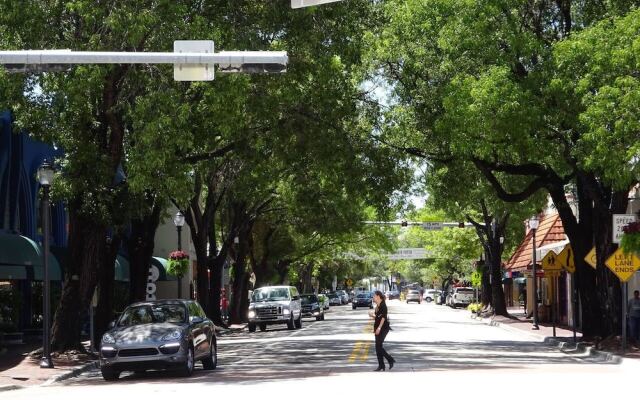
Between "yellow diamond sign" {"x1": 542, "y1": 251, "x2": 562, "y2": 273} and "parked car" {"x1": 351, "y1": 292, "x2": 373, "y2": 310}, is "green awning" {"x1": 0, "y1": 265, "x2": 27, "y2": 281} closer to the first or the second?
"yellow diamond sign" {"x1": 542, "y1": 251, "x2": 562, "y2": 273}

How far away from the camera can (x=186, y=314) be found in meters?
21.4

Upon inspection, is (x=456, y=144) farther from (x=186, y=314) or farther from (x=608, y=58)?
(x=186, y=314)

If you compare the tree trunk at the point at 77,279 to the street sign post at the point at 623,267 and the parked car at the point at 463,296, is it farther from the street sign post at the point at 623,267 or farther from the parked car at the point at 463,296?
the parked car at the point at 463,296

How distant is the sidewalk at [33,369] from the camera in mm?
21172

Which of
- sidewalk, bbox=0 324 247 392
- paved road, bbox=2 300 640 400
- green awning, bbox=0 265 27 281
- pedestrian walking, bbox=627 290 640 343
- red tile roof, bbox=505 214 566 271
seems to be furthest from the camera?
red tile roof, bbox=505 214 566 271

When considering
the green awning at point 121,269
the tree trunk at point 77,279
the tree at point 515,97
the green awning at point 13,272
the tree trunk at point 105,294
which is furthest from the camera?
the green awning at point 121,269

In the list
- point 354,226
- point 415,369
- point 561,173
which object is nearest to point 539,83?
point 561,173

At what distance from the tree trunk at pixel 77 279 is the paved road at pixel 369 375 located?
331cm

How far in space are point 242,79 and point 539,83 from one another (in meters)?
7.84

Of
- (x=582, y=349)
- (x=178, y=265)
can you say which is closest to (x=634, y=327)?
(x=582, y=349)

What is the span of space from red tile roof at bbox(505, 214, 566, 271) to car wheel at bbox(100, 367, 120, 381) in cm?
3040

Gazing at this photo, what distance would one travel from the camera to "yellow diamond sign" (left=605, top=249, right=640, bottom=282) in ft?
86.2

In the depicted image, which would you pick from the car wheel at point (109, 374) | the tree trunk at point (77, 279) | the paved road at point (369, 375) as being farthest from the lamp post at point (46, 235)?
the car wheel at point (109, 374)

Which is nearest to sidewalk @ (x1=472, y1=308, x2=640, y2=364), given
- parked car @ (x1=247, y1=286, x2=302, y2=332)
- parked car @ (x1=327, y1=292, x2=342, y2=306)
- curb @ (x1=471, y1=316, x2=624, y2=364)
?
curb @ (x1=471, y1=316, x2=624, y2=364)
